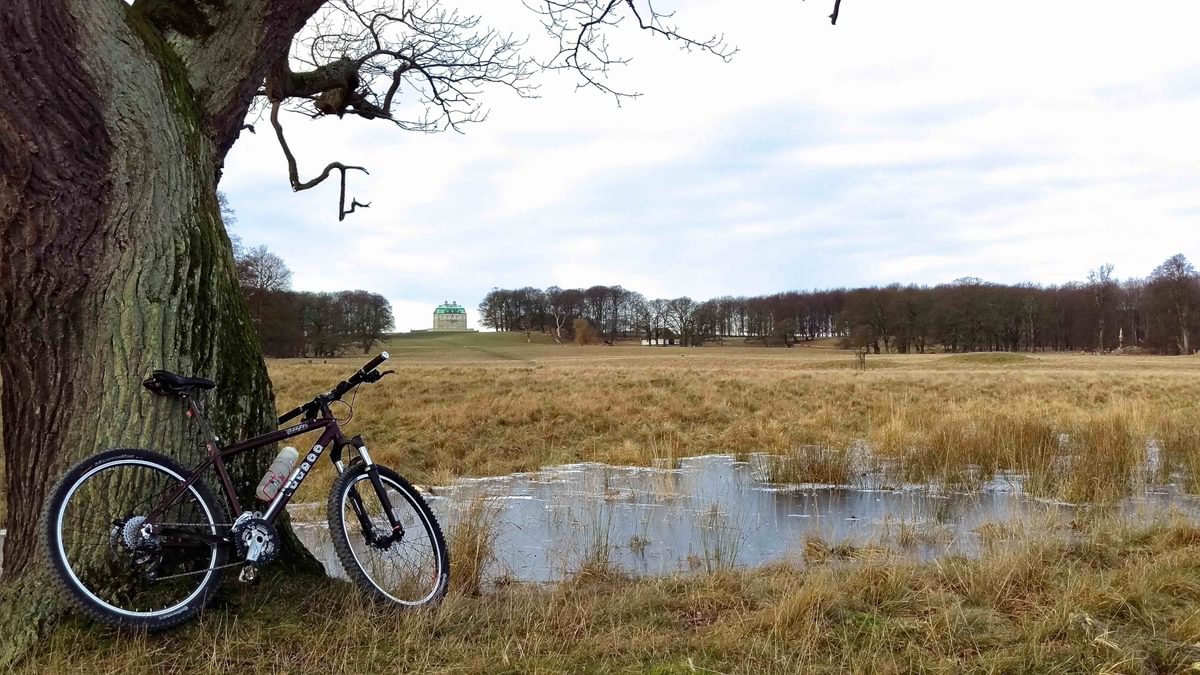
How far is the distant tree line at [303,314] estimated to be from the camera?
47.4 m

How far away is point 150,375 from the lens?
3836 mm

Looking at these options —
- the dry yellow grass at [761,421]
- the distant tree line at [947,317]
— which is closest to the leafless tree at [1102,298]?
the distant tree line at [947,317]

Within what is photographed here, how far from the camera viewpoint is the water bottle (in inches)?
154

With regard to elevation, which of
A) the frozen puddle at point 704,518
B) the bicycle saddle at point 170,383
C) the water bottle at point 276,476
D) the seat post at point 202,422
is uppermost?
the bicycle saddle at point 170,383

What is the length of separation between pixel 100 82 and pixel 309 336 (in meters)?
60.4

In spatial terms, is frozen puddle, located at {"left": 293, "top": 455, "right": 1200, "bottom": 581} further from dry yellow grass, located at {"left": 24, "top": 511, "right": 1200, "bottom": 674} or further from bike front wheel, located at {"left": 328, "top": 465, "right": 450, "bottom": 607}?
dry yellow grass, located at {"left": 24, "top": 511, "right": 1200, "bottom": 674}

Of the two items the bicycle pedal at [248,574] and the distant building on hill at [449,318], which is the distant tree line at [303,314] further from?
the distant building on hill at [449,318]

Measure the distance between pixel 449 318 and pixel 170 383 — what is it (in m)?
152

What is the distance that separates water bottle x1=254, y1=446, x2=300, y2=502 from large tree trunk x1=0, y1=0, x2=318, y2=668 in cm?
38

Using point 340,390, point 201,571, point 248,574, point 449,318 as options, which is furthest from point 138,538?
point 449,318

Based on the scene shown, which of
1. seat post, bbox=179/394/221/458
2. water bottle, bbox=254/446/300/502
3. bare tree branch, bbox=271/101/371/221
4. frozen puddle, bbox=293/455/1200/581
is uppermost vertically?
bare tree branch, bbox=271/101/371/221

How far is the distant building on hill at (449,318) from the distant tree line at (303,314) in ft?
244

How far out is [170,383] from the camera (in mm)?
3740

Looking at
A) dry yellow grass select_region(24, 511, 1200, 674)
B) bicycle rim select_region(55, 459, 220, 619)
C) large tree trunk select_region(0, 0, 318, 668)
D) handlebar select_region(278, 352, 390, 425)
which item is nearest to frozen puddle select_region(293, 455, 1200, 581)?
dry yellow grass select_region(24, 511, 1200, 674)
